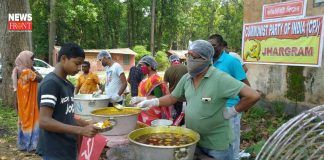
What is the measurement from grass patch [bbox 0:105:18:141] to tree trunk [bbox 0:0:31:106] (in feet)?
1.59

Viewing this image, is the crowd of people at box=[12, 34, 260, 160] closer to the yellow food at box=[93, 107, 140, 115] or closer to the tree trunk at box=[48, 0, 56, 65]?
the yellow food at box=[93, 107, 140, 115]

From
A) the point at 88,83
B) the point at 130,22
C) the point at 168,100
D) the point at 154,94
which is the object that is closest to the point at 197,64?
the point at 168,100

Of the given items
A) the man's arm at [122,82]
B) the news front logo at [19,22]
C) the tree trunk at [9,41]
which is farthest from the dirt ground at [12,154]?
the news front logo at [19,22]

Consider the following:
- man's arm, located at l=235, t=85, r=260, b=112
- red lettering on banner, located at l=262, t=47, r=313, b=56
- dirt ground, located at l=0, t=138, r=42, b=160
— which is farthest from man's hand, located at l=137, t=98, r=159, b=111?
red lettering on banner, located at l=262, t=47, r=313, b=56

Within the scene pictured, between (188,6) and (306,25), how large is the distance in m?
36.4

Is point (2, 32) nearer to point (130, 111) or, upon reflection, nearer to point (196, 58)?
point (130, 111)

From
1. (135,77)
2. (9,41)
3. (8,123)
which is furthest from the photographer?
(9,41)

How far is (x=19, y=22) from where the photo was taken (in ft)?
26.7

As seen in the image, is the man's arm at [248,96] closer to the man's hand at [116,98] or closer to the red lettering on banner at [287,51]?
the man's hand at [116,98]

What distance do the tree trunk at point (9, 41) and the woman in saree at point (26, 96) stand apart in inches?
113

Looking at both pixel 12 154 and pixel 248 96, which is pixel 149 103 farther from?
pixel 12 154

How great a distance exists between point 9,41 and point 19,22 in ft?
1.79

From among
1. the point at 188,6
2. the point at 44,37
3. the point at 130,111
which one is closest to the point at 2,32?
the point at 130,111

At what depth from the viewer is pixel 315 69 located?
6883 millimetres
